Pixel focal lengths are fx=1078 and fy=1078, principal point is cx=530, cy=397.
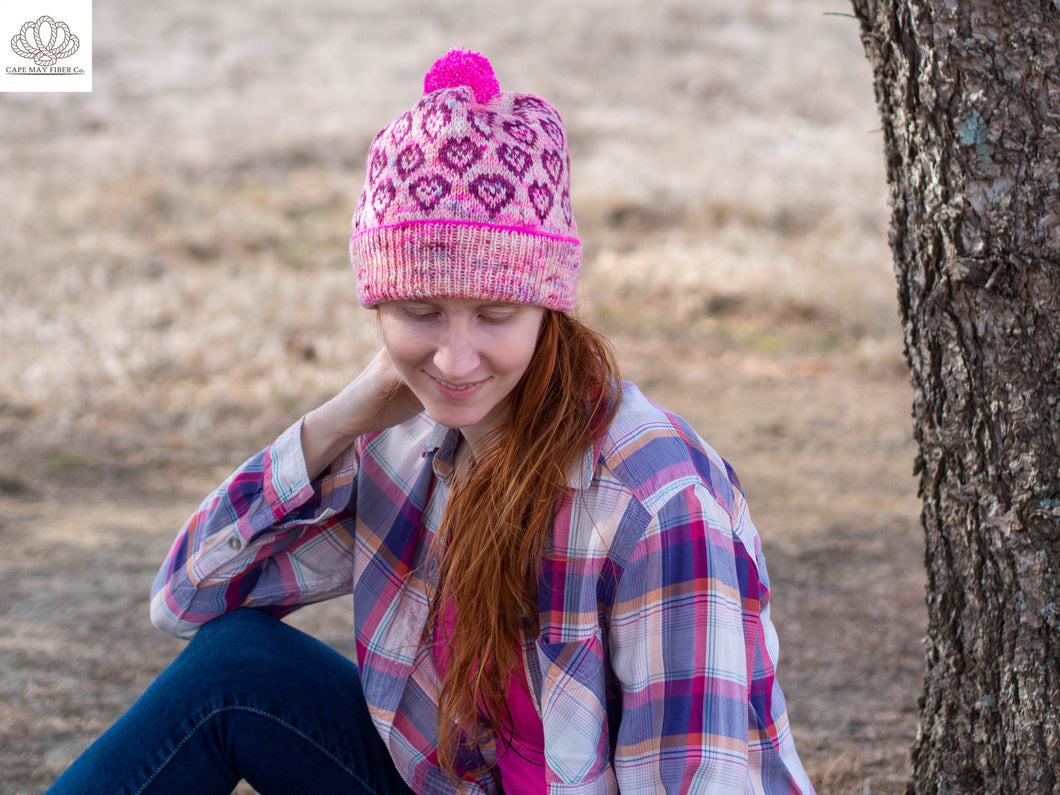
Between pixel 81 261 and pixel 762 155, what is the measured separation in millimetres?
6380

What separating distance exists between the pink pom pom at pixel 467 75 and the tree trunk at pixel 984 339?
737 mm

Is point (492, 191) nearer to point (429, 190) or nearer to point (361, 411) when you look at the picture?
point (429, 190)

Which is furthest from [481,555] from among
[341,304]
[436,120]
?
[341,304]

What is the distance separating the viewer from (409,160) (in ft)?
5.16

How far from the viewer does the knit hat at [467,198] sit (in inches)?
60.9

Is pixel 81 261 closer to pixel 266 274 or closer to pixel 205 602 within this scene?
pixel 266 274

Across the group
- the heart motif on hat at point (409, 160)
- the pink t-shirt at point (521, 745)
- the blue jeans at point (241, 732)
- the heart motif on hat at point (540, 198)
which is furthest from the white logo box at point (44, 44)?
the pink t-shirt at point (521, 745)

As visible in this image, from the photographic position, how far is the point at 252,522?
1.98 m

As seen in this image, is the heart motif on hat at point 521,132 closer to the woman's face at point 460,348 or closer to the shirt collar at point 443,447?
the woman's face at point 460,348

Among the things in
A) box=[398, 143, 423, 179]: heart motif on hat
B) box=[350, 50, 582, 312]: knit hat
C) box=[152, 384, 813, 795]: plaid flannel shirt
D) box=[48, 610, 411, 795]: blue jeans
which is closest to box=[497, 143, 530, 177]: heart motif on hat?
box=[350, 50, 582, 312]: knit hat

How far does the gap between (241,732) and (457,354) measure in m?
0.81

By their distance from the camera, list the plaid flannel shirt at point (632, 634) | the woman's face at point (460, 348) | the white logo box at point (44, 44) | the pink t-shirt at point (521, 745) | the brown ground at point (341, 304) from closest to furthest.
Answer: the plaid flannel shirt at point (632, 634), the woman's face at point (460, 348), the pink t-shirt at point (521, 745), the brown ground at point (341, 304), the white logo box at point (44, 44)

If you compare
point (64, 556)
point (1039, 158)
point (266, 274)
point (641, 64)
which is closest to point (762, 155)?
point (641, 64)

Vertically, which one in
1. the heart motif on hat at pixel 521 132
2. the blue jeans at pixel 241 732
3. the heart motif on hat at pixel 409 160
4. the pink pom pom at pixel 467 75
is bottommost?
the blue jeans at pixel 241 732
